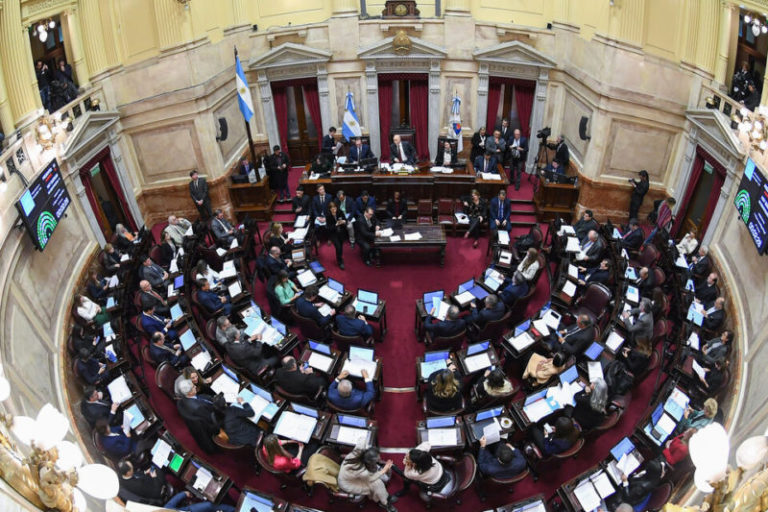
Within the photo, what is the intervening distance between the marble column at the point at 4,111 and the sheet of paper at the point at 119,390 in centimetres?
449

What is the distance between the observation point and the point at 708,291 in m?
9.71

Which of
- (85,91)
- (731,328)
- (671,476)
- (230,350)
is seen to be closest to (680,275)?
(731,328)

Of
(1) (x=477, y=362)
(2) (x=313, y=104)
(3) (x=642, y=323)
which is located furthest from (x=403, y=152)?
(3) (x=642, y=323)

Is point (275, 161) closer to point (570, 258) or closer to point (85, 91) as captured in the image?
point (85, 91)

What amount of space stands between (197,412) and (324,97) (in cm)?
1029

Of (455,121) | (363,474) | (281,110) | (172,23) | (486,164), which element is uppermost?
(172,23)

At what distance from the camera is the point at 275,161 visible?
1405 cm

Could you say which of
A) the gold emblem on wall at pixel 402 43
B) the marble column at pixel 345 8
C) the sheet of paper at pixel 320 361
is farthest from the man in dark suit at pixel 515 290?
the marble column at pixel 345 8

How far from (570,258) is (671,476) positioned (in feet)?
16.4

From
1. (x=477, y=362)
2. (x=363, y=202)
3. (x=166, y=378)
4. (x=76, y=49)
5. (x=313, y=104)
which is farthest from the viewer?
(x=313, y=104)

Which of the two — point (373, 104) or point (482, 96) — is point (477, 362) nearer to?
point (482, 96)

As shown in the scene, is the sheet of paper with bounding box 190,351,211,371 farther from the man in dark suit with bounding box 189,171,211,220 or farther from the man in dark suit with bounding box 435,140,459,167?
the man in dark suit with bounding box 435,140,459,167

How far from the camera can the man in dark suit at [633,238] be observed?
1154cm

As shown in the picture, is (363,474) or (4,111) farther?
(4,111)
